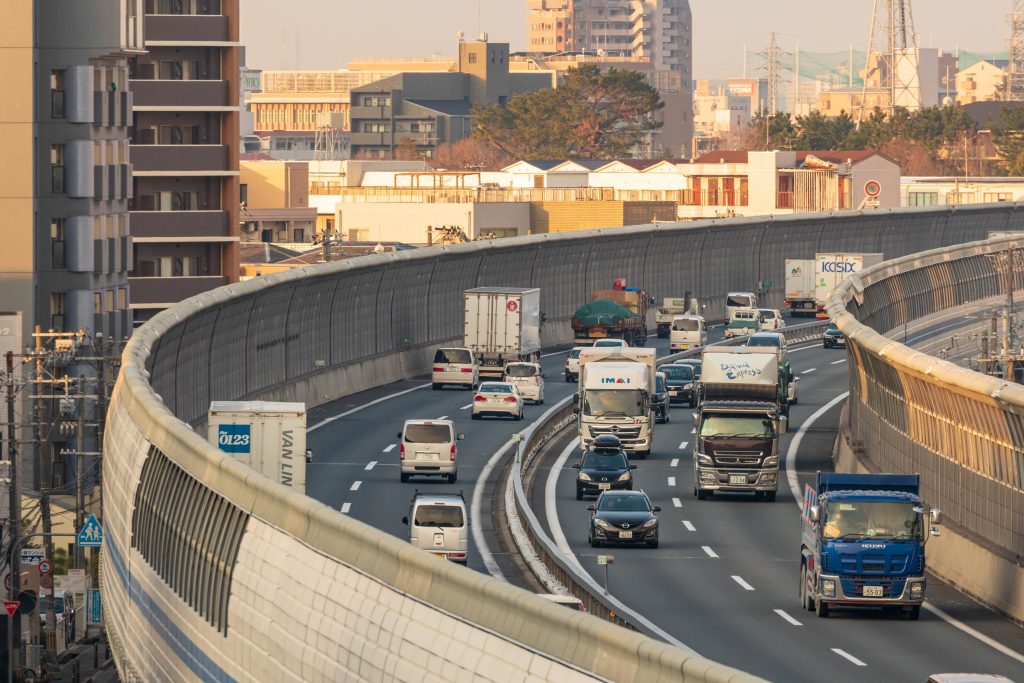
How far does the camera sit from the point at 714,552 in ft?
169

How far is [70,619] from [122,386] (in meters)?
26.0

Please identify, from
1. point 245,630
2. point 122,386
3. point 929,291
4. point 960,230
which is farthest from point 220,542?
point 960,230

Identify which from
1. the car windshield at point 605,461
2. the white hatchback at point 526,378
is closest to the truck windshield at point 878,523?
the car windshield at point 605,461

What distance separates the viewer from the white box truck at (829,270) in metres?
120

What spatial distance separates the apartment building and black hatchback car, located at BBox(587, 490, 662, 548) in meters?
64.9

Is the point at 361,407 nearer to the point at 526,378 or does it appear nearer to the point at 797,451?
the point at 526,378

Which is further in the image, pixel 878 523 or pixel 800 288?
pixel 800 288

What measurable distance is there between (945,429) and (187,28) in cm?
7774

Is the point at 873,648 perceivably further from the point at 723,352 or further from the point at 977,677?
the point at 723,352

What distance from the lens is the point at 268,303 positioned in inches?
2899

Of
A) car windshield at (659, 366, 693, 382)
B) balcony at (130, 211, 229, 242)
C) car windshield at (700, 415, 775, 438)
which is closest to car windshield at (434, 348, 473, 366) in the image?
car windshield at (659, 366, 693, 382)

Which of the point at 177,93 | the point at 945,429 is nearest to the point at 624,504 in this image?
the point at 945,429

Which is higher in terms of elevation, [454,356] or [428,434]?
[454,356]

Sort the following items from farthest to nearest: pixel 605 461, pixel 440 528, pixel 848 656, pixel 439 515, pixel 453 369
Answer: pixel 453 369 < pixel 605 461 < pixel 439 515 < pixel 440 528 < pixel 848 656
